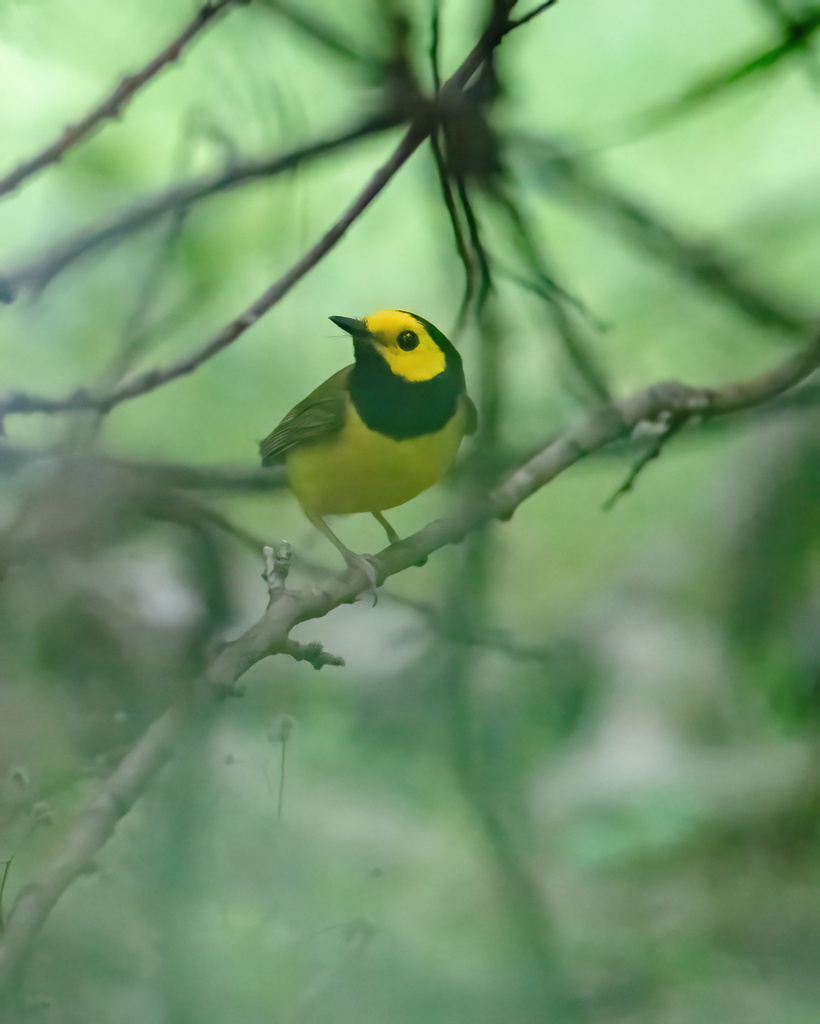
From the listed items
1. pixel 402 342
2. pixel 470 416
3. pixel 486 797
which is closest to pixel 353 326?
pixel 402 342

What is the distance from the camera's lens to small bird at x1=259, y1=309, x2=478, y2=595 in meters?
1.06

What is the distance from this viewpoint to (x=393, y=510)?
1.08 metres

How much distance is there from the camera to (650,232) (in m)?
1.12

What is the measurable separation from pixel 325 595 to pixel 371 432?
178mm

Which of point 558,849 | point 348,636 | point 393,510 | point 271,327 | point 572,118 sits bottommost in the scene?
point 558,849

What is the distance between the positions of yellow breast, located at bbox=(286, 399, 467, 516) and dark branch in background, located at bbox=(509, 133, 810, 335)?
1.04 feet

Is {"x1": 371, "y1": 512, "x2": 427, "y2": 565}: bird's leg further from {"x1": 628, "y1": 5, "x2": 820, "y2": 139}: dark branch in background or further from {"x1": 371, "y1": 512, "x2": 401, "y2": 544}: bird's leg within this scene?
{"x1": 628, "y1": 5, "x2": 820, "y2": 139}: dark branch in background

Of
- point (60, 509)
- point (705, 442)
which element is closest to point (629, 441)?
point (705, 442)

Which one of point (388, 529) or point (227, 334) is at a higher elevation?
point (227, 334)

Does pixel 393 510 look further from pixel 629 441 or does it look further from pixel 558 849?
pixel 558 849

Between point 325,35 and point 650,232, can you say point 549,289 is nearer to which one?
point 650,232

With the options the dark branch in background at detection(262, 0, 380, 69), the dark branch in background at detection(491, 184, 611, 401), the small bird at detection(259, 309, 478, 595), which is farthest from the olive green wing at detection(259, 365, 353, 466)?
the dark branch in background at detection(262, 0, 380, 69)

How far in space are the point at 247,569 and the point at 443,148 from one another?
0.51 m

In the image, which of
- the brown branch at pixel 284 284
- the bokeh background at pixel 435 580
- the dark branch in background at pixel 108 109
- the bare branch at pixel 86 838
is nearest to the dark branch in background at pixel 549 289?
the bokeh background at pixel 435 580
